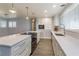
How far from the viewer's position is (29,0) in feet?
4.14

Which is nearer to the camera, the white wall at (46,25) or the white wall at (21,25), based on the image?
the white wall at (21,25)

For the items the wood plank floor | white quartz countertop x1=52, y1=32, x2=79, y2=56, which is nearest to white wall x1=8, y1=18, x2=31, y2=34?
the wood plank floor

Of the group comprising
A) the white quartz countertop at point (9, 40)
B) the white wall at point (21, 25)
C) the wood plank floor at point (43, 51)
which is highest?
the white wall at point (21, 25)

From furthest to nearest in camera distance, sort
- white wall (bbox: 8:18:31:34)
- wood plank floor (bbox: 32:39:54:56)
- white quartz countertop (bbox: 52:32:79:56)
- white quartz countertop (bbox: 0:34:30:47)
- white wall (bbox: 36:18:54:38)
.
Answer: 1. white wall (bbox: 36:18:54:38)
2. white wall (bbox: 8:18:31:34)
3. wood plank floor (bbox: 32:39:54:56)
4. white quartz countertop (bbox: 0:34:30:47)
5. white quartz countertop (bbox: 52:32:79:56)

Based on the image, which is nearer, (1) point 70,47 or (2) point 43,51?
(1) point 70,47

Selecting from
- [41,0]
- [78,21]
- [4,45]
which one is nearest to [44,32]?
[78,21]

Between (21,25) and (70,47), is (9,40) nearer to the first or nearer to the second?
(70,47)

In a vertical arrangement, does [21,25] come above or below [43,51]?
above

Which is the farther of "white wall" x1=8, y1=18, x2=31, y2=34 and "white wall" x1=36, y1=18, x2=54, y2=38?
"white wall" x1=36, y1=18, x2=54, y2=38

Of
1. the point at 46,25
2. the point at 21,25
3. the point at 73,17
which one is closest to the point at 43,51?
the point at 73,17

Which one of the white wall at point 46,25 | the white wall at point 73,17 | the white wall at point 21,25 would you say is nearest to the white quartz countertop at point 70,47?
the white wall at point 73,17

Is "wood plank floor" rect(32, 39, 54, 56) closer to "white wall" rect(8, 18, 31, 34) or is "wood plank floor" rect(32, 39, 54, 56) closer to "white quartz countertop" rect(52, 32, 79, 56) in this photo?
"white quartz countertop" rect(52, 32, 79, 56)

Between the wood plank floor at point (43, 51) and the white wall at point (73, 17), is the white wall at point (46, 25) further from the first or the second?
the white wall at point (73, 17)

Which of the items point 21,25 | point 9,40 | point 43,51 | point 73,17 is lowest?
point 43,51
